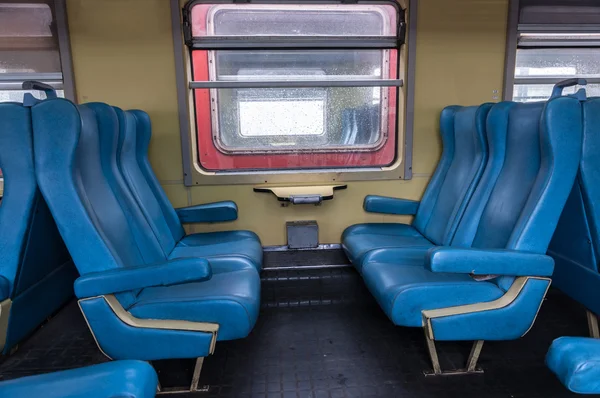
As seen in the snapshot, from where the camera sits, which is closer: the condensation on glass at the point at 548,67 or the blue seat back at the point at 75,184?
the blue seat back at the point at 75,184

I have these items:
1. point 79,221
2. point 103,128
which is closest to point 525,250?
point 79,221

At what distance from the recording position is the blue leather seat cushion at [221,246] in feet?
8.13

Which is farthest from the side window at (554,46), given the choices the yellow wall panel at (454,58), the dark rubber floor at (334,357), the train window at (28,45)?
the train window at (28,45)

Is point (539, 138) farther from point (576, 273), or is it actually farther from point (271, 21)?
point (271, 21)

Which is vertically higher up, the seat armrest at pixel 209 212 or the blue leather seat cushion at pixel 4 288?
the seat armrest at pixel 209 212

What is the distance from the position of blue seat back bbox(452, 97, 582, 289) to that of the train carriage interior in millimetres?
11

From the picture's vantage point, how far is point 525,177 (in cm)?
196

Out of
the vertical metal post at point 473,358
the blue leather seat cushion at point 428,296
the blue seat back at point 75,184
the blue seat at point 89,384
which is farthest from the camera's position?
the vertical metal post at point 473,358

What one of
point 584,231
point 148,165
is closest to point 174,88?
point 148,165

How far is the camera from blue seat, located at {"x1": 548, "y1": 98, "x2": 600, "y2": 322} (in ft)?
6.13

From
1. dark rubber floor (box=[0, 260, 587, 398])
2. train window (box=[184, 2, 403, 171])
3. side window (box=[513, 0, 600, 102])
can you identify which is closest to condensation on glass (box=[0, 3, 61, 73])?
train window (box=[184, 2, 403, 171])

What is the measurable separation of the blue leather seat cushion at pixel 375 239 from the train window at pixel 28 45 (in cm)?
229

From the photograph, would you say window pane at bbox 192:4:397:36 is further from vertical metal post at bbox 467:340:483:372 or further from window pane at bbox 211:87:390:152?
vertical metal post at bbox 467:340:483:372

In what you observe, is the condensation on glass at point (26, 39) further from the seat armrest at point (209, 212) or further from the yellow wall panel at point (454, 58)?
the yellow wall panel at point (454, 58)
